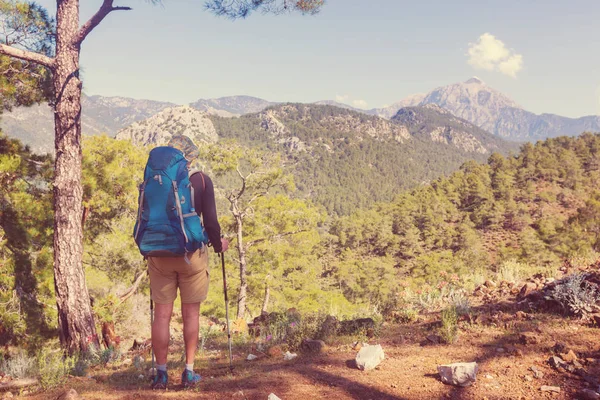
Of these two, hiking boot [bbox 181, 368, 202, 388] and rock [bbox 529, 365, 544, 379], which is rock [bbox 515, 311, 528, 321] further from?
hiking boot [bbox 181, 368, 202, 388]

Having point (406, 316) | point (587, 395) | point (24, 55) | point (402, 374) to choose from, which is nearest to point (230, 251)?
point (24, 55)

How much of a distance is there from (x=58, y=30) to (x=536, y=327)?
647 centimetres

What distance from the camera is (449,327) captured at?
3480 mm

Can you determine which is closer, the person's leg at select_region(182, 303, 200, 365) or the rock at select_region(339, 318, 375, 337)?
the person's leg at select_region(182, 303, 200, 365)

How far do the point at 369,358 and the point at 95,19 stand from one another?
5044mm

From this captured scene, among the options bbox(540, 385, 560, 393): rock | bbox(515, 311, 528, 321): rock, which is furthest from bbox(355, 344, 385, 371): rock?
bbox(515, 311, 528, 321): rock

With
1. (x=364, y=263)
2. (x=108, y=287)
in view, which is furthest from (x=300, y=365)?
(x=364, y=263)

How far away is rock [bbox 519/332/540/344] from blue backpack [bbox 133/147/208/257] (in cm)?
279

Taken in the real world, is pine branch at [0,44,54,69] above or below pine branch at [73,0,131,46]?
below

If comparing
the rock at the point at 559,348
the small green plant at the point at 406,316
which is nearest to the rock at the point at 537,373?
the rock at the point at 559,348

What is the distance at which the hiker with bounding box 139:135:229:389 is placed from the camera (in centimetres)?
269

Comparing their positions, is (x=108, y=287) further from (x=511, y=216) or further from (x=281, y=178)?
(x=511, y=216)

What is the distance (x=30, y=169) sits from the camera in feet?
22.5

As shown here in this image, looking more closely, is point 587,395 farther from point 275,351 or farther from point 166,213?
point 166,213
